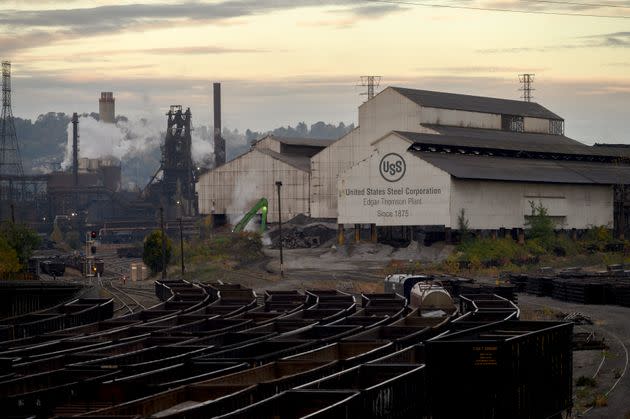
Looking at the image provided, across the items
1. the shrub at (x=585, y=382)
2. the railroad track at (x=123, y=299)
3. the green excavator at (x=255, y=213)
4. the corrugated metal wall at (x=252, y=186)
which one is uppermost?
the corrugated metal wall at (x=252, y=186)

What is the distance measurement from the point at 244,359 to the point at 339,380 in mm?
4783

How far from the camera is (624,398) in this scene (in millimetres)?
34031

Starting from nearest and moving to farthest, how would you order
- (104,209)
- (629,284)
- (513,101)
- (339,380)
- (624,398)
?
(339,380)
(624,398)
(629,284)
(513,101)
(104,209)

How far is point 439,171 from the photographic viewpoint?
87812 millimetres

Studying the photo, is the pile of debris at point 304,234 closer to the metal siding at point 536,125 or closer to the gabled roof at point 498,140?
the gabled roof at point 498,140

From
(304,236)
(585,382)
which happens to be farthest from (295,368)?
(304,236)

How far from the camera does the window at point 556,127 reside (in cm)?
12762

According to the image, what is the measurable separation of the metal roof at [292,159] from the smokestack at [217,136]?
201 feet

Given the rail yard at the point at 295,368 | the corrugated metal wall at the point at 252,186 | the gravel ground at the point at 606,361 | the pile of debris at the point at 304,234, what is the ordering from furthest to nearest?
the corrugated metal wall at the point at 252,186, the pile of debris at the point at 304,234, the gravel ground at the point at 606,361, the rail yard at the point at 295,368

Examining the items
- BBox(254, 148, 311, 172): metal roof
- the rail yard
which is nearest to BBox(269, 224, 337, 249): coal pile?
BBox(254, 148, 311, 172): metal roof

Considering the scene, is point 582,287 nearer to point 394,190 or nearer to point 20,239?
point 394,190

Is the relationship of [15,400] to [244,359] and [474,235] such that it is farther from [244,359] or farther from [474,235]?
[474,235]

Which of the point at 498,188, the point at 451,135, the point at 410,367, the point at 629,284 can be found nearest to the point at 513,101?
the point at 451,135

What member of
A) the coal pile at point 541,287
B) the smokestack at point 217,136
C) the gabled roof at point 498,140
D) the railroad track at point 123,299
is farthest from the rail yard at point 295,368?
the smokestack at point 217,136
